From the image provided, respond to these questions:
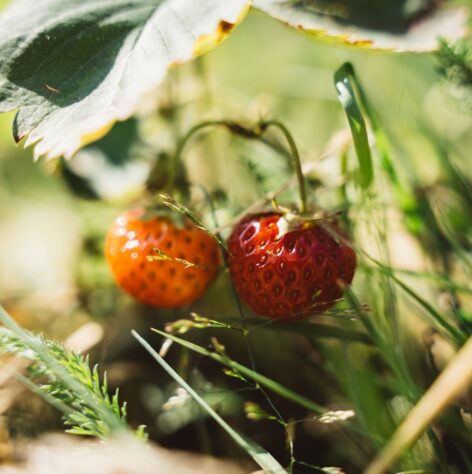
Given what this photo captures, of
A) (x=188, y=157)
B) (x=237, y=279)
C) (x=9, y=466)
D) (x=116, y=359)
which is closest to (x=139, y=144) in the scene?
(x=188, y=157)

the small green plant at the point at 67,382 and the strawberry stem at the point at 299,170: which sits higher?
the strawberry stem at the point at 299,170

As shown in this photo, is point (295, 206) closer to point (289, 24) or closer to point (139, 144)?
point (289, 24)

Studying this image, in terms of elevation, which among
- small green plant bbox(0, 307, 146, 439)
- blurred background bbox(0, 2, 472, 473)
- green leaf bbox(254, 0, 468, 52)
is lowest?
blurred background bbox(0, 2, 472, 473)

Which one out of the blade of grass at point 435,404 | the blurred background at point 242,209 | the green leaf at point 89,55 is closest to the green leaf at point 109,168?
the blurred background at point 242,209

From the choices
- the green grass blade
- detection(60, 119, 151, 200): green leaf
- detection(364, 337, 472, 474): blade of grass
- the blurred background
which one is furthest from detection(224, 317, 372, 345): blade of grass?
detection(60, 119, 151, 200): green leaf

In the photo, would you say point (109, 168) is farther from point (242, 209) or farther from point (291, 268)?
point (291, 268)

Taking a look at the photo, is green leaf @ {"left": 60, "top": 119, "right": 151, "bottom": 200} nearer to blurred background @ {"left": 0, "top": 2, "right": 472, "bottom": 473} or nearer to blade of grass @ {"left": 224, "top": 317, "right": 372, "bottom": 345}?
Result: blurred background @ {"left": 0, "top": 2, "right": 472, "bottom": 473}

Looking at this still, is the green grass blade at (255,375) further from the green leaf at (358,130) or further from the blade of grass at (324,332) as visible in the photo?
the green leaf at (358,130)
